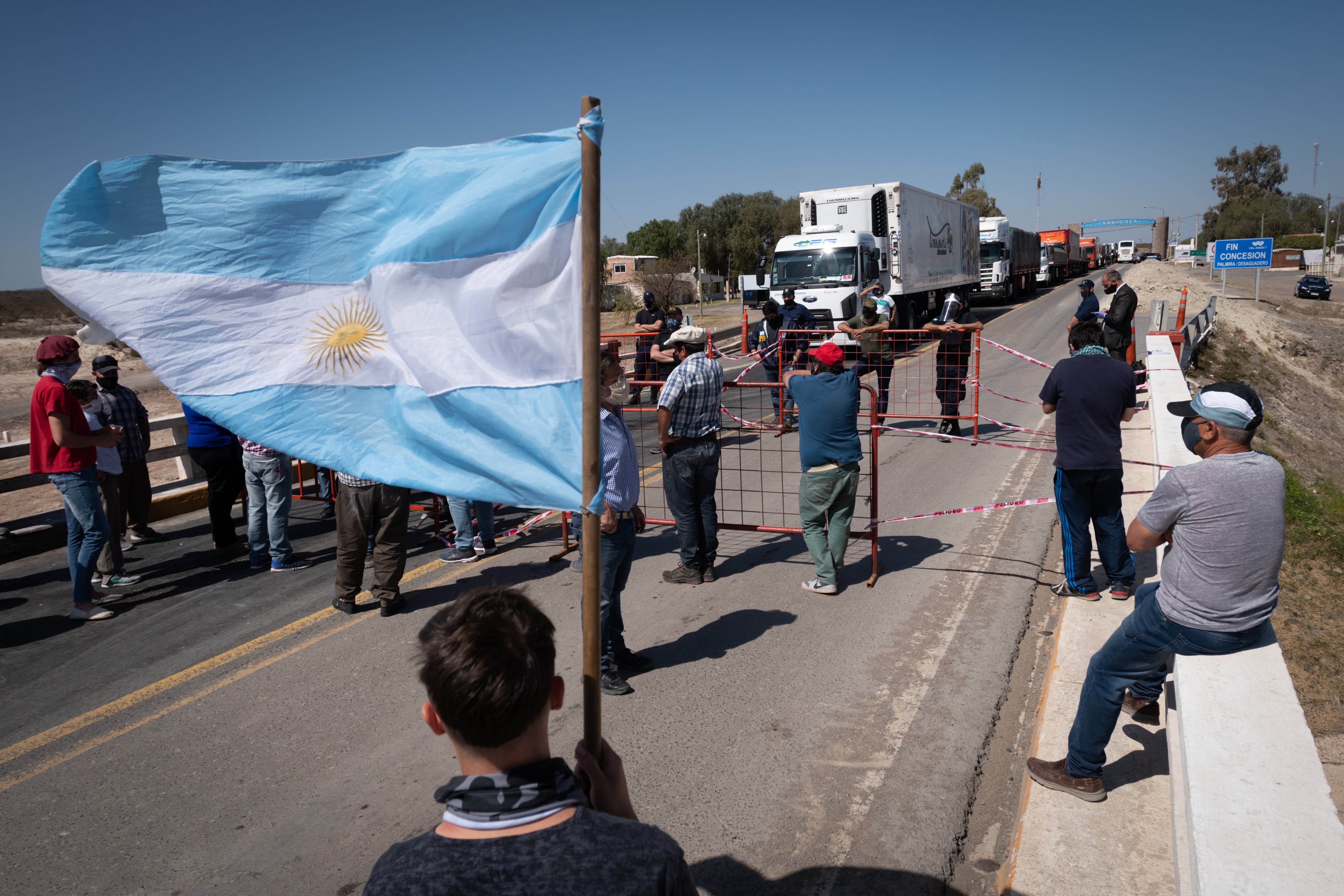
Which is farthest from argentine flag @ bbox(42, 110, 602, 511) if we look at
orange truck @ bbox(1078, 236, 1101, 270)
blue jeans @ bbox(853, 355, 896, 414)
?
orange truck @ bbox(1078, 236, 1101, 270)

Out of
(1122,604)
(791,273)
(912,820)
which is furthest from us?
(791,273)

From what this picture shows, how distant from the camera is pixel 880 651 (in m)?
5.41

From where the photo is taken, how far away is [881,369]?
42.2 ft

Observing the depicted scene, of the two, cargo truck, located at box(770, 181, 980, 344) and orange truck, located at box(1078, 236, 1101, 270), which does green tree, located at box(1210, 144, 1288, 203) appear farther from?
cargo truck, located at box(770, 181, 980, 344)

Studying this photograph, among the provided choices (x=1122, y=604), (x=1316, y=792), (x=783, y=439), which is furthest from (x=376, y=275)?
(x=783, y=439)

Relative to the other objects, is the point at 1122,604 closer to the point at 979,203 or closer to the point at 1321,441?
the point at 1321,441

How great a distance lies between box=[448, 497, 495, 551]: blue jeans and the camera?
24.8 feet

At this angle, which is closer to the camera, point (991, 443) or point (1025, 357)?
point (991, 443)

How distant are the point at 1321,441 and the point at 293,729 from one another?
20232 mm

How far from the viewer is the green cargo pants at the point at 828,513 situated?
610 cm

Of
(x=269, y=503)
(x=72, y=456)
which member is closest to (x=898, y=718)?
(x=269, y=503)

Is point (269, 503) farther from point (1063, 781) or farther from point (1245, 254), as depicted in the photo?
point (1245, 254)

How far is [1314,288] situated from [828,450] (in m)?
51.3

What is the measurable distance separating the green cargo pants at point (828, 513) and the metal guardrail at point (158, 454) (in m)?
6.51
